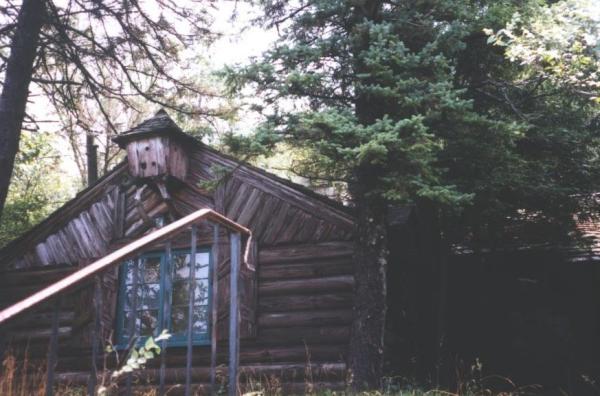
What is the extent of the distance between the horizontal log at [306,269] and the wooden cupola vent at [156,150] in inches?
105

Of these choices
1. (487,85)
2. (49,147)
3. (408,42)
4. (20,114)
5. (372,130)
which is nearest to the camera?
(372,130)

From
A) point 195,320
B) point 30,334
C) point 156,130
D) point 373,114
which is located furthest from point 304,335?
point 30,334

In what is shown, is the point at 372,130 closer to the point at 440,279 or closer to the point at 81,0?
the point at 440,279

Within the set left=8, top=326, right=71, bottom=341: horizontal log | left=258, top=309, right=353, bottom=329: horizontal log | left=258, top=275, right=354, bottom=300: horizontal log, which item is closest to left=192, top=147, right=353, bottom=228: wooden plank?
left=258, top=275, right=354, bottom=300: horizontal log

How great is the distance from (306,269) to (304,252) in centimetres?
31

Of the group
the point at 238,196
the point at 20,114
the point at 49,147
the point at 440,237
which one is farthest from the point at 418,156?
the point at 49,147

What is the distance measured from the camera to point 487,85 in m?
10.8

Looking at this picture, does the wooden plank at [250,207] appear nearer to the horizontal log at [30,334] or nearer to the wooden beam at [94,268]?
the horizontal log at [30,334]

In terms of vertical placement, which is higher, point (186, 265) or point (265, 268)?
point (186, 265)

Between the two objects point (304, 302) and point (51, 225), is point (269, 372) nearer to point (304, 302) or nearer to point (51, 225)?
point (304, 302)

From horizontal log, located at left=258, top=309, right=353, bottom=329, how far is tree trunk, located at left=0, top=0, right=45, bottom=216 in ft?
17.9

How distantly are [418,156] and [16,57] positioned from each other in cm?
796

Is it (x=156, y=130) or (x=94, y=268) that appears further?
(x=156, y=130)

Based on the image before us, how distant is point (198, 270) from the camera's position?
10.1m
